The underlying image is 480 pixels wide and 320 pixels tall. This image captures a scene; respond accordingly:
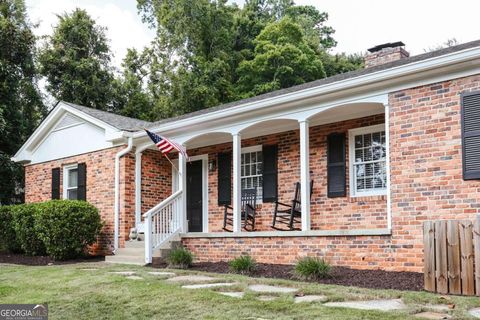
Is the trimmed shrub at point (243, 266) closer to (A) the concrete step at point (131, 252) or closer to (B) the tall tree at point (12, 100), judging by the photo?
(A) the concrete step at point (131, 252)

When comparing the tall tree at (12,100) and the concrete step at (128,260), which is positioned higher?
the tall tree at (12,100)

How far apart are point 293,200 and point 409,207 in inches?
112

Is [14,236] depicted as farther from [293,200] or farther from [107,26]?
[107,26]

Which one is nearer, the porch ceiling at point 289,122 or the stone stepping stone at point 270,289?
the stone stepping stone at point 270,289

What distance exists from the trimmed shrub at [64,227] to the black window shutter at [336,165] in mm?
5494

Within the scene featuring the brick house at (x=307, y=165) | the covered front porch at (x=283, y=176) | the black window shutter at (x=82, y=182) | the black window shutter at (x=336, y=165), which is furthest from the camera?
the black window shutter at (x=82, y=182)

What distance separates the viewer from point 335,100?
880 centimetres

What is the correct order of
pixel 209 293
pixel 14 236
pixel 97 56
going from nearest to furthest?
pixel 209 293 → pixel 14 236 → pixel 97 56

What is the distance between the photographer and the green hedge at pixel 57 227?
11422 millimetres

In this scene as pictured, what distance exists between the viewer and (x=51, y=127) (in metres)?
14.8

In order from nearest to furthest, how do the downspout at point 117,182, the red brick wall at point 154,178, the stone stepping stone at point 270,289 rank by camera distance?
1. the stone stepping stone at point 270,289
2. the downspout at point 117,182
3. the red brick wall at point 154,178

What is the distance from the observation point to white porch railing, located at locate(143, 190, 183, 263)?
10227 mm

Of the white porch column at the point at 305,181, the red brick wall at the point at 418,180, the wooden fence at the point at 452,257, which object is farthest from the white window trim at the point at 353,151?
the wooden fence at the point at 452,257

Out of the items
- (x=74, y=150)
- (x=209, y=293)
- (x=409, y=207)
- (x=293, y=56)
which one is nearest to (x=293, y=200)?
(x=409, y=207)
